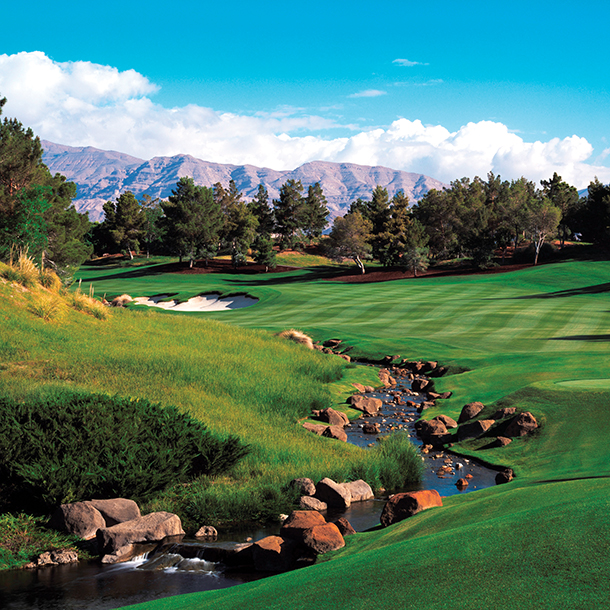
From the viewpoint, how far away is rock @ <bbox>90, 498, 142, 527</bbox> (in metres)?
7.95

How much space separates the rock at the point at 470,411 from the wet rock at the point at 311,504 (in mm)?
5815

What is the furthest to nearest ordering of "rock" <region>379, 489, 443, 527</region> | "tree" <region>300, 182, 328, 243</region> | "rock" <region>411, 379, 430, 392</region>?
"tree" <region>300, 182, 328, 243</region>, "rock" <region>411, 379, 430, 392</region>, "rock" <region>379, 489, 443, 527</region>

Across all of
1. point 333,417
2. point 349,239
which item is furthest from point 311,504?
point 349,239

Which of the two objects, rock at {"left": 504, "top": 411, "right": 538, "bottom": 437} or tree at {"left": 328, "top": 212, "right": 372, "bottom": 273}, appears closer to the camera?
rock at {"left": 504, "top": 411, "right": 538, "bottom": 437}

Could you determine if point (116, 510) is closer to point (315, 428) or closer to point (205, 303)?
point (315, 428)

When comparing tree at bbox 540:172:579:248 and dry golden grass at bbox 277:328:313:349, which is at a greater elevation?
tree at bbox 540:172:579:248

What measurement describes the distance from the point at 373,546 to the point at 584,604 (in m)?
3.24

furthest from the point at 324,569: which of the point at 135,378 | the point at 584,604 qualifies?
the point at 135,378

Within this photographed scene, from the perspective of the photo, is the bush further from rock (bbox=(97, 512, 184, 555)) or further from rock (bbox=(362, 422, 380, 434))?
rock (bbox=(362, 422, 380, 434))

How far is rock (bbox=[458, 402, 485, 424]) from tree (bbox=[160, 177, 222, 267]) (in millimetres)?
73484

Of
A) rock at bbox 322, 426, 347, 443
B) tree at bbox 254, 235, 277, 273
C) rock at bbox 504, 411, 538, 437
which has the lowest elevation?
rock at bbox 322, 426, 347, 443

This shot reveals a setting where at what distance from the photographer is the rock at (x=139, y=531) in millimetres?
7375

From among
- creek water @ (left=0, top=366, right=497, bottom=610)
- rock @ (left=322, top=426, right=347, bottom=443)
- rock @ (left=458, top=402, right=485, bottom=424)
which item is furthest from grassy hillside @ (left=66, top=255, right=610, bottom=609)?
rock @ (left=322, top=426, right=347, bottom=443)

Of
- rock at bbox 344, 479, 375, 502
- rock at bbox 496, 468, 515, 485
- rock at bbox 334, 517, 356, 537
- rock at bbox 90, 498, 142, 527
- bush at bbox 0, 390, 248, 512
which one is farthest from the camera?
rock at bbox 496, 468, 515, 485
